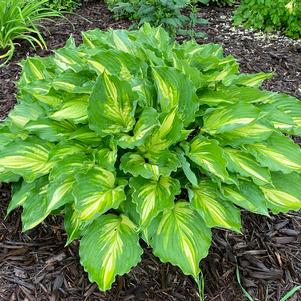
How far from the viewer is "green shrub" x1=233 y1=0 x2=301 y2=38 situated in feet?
16.1

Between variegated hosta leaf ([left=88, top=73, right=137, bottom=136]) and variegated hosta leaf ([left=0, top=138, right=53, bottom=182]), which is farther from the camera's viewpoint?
variegated hosta leaf ([left=0, top=138, right=53, bottom=182])

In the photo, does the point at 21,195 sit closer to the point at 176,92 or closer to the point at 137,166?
the point at 137,166

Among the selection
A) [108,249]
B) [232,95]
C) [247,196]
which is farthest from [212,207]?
[232,95]

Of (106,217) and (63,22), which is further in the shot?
(63,22)

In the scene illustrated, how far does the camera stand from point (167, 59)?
2.57 metres

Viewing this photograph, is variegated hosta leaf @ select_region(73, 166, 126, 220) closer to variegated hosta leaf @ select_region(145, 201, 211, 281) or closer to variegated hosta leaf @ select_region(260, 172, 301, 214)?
variegated hosta leaf @ select_region(145, 201, 211, 281)

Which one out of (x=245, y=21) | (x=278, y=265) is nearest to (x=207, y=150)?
(x=278, y=265)

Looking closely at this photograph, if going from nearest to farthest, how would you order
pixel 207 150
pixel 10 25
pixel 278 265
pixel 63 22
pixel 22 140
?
1. pixel 207 150
2. pixel 22 140
3. pixel 278 265
4. pixel 10 25
5. pixel 63 22

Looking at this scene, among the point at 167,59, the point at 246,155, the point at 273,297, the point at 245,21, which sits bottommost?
the point at 273,297

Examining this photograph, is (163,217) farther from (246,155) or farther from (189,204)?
(246,155)

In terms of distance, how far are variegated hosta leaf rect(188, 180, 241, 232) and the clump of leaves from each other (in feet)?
7.94

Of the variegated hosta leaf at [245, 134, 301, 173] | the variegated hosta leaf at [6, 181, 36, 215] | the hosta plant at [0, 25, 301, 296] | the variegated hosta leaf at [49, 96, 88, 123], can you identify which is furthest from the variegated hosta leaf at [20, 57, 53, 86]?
the variegated hosta leaf at [245, 134, 301, 173]

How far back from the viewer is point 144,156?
7.78ft

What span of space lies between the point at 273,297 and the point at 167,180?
883mm
